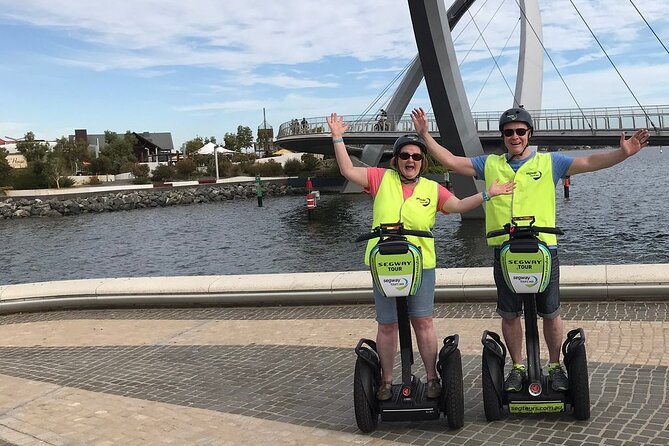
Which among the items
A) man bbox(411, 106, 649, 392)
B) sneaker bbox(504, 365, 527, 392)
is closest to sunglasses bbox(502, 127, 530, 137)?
man bbox(411, 106, 649, 392)

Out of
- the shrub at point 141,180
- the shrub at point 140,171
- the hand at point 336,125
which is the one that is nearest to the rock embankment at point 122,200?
the shrub at point 141,180

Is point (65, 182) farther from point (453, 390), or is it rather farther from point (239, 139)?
point (453, 390)

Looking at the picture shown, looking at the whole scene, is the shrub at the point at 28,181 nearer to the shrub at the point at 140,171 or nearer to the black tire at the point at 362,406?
the shrub at the point at 140,171

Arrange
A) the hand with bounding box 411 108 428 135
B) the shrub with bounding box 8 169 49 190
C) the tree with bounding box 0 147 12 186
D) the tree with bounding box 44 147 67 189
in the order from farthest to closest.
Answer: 1. the tree with bounding box 0 147 12 186
2. the shrub with bounding box 8 169 49 190
3. the tree with bounding box 44 147 67 189
4. the hand with bounding box 411 108 428 135

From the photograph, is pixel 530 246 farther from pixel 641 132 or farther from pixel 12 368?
pixel 12 368

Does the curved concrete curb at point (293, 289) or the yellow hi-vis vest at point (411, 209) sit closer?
the yellow hi-vis vest at point (411, 209)

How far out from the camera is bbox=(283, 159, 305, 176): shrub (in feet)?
305

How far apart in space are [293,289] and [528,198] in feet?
15.7

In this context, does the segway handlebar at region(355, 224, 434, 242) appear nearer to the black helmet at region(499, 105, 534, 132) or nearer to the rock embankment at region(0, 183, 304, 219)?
the black helmet at region(499, 105, 534, 132)

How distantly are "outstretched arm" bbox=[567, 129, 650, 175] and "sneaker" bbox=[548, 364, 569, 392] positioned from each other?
1.27 meters

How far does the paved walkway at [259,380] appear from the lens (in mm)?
4391

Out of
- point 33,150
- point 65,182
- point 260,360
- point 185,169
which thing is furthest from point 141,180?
point 260,360

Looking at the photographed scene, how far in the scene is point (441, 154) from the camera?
4.66 m

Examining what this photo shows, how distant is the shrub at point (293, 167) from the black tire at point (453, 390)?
88682mm
